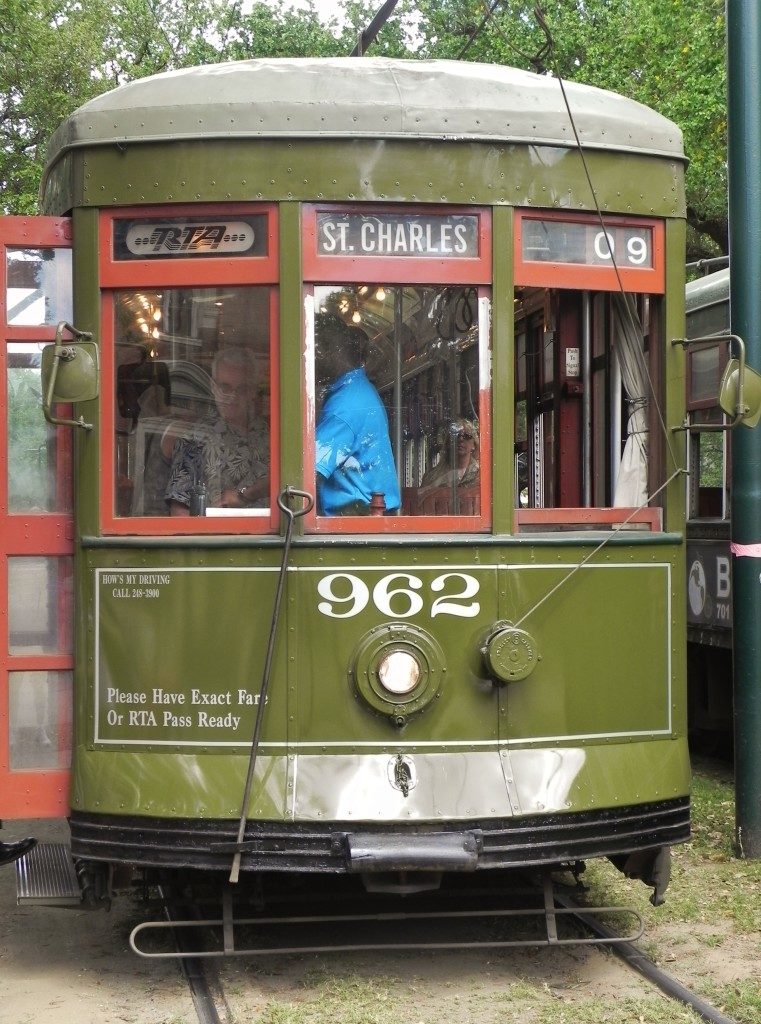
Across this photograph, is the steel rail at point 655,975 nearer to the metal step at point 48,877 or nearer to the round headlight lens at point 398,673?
the round headlight lens at point 398,673

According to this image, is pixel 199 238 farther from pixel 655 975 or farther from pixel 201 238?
pixel 655 975

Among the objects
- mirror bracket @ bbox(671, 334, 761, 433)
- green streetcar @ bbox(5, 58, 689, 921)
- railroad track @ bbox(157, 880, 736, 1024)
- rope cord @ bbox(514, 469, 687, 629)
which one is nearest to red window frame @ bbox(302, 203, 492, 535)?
green streetcar @ bbox(5, 58, 689, 921)

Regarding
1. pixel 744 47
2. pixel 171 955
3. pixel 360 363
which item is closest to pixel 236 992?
pixel 171 955

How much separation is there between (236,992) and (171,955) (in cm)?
33

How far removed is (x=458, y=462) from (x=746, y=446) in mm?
2339

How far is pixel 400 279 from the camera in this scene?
486 cm

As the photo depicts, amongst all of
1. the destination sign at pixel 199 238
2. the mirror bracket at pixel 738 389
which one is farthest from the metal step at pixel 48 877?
the mirror bracket at pixel 738 389

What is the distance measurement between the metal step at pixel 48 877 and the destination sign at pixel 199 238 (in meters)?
2.23

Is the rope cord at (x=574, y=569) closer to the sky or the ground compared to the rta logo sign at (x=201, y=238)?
closer to the ground

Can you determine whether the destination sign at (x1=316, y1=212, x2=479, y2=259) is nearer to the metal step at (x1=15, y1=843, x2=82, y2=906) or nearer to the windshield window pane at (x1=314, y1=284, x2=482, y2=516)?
the windshield window pane at (x1=314, y1=284, x2=482, y2=516)

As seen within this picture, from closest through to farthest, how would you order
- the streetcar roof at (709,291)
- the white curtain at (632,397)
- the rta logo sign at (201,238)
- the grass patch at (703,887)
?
the rta logo sign at (201,238)
the white curtain at (632,397)
the grass patch at (703,887)
the streetcar roof at (709,291)

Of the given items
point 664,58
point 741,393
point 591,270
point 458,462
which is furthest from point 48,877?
point 664,58

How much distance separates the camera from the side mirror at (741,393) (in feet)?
16.5

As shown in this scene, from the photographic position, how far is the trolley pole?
22.3 ft
